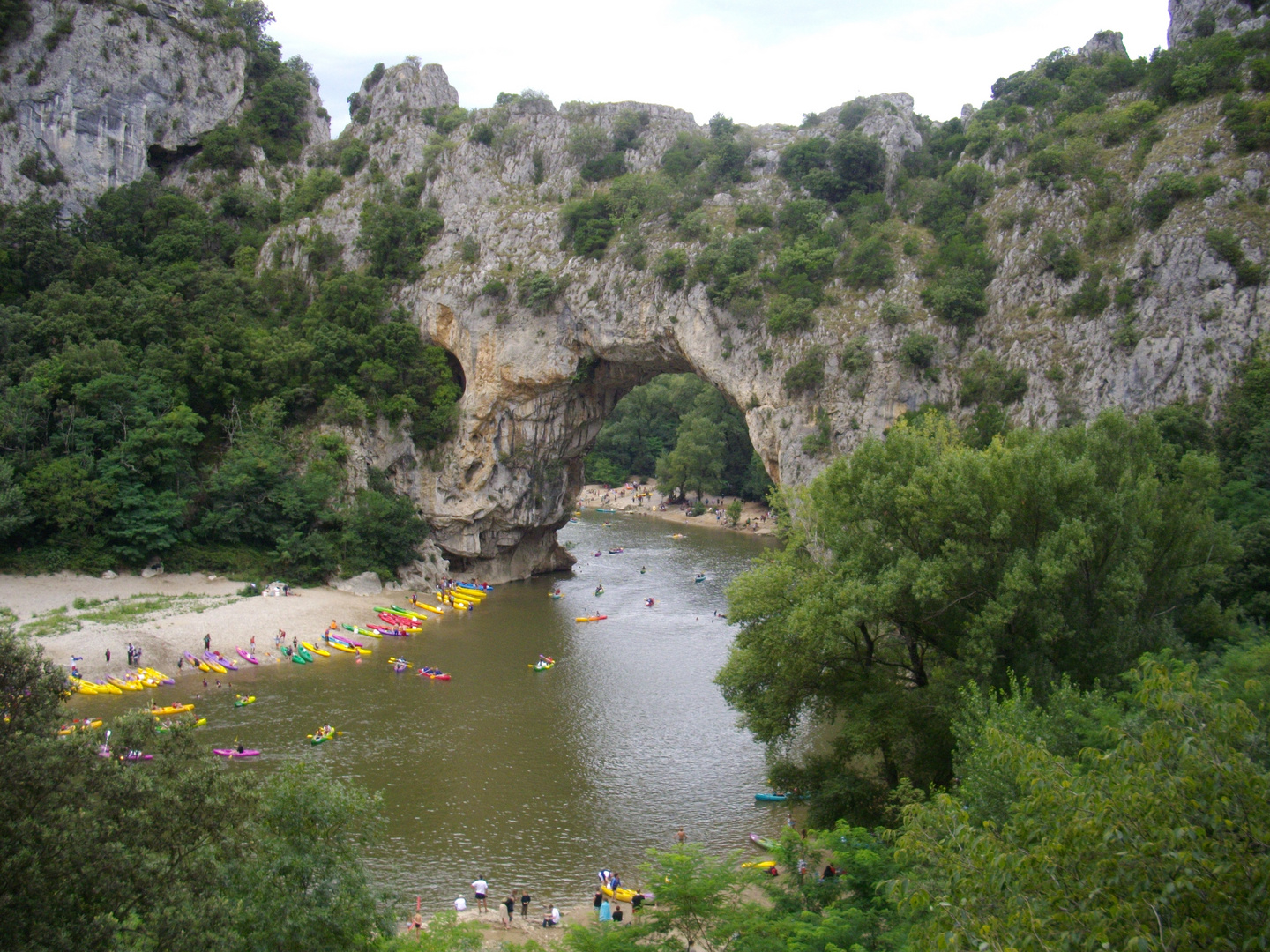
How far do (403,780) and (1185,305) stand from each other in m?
31.4

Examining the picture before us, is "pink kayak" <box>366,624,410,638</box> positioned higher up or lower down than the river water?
higher up

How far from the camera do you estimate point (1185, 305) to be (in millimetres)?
29797

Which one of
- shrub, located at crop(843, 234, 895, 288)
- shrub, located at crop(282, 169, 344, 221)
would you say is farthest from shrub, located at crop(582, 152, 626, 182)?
shrub, located at crop(843, 234, 895, 288)

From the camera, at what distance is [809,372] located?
3650cm

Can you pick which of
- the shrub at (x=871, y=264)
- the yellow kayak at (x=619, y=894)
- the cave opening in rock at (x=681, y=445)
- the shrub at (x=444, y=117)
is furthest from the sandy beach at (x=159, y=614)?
the cave opening in rock at (x=681, y=445)

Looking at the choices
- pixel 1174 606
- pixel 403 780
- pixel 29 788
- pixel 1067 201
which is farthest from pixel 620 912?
pixel 1067 201

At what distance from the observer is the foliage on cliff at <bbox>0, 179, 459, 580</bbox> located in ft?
118

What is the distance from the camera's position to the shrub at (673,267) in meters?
40.8

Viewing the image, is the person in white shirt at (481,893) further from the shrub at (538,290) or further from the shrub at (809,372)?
the shrub at (538,290)

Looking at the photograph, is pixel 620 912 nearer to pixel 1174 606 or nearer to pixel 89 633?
pixel 1174 606

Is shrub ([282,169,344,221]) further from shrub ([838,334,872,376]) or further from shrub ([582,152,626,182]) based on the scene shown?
shrub ([838,334,872,376])

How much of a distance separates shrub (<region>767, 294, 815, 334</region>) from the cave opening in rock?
2356 cm

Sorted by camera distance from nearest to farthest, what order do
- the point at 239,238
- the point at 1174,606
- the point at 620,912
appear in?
the point at 620,912 → the point at 1174,606 → the point at 239,238

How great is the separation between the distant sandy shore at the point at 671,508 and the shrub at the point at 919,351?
27.2 meters
